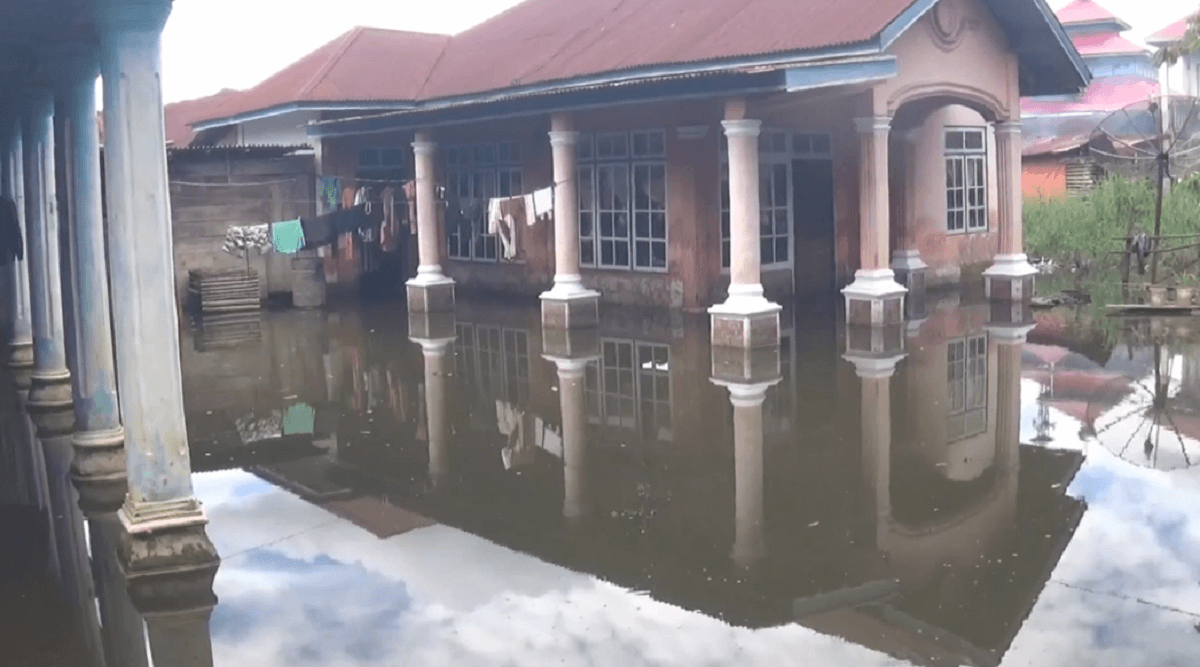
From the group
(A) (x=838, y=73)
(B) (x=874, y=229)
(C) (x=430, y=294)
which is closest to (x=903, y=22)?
(A) (x=838, y=73)

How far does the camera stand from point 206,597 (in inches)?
230

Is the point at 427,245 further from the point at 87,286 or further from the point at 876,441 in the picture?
the point at 876,441

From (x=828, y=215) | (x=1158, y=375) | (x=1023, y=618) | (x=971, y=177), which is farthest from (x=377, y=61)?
(x=1023, y=618)

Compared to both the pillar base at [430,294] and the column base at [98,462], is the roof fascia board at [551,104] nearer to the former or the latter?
the pillar base at [430,294]

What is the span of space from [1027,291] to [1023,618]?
11.8 m

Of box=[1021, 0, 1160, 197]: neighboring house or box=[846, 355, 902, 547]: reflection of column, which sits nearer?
box=[846, 355, 902, 547]: reflection of column

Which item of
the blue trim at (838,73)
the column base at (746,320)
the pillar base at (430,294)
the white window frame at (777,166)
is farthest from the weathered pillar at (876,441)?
the pillar base at (430,294)

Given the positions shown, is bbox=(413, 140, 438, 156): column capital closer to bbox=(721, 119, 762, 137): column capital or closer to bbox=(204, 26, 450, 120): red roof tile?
bbox=(204, 26, 450, 120): red roof tile

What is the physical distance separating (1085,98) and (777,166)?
25.1m

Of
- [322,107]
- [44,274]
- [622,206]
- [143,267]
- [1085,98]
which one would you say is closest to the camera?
[143,267]

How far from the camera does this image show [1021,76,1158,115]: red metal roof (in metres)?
36.2

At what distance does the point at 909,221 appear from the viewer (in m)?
17.2

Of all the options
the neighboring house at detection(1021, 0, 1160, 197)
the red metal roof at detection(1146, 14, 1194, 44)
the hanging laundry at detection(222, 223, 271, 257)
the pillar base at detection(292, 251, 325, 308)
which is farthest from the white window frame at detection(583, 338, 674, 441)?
the red metal roof at detection(1146, 14, 1194, 44)

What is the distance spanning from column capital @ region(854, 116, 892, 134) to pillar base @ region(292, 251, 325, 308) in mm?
9204
